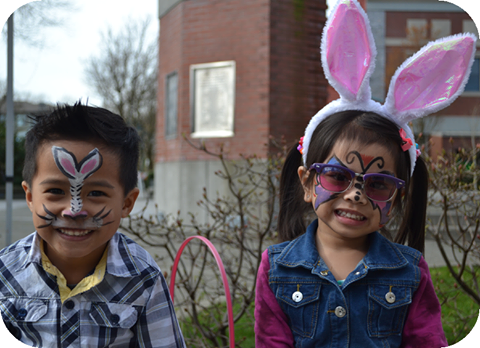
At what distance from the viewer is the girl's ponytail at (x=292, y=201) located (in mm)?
2254

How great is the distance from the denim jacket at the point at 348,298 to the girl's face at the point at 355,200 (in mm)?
159

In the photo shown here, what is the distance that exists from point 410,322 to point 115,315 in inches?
44.8

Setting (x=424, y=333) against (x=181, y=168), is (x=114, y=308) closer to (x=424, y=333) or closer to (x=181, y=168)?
(x=424, y=333)

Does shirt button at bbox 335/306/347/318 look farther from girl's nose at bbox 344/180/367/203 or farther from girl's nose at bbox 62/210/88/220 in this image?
girl's nose at bbox 62/210/88/220

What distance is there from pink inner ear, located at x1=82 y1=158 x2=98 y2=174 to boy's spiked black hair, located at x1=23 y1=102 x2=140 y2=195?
0.08 metres

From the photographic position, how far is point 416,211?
220 centimetres

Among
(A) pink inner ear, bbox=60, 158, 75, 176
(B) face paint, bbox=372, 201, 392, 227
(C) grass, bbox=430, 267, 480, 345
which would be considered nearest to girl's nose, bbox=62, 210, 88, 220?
(A) pink inner ear, bbox=60, 158, 75, 176

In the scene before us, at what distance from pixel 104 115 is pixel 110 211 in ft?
1.20

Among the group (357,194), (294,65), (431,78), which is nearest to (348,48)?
(431,78)

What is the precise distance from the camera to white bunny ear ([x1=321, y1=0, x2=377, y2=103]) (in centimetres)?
186

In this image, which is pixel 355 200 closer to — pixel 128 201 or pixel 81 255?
pixel 128 201

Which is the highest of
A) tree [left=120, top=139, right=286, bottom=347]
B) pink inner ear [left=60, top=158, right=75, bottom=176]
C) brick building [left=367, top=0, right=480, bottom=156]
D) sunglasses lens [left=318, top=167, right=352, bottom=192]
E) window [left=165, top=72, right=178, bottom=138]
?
brick building [left=367, top=0, right=480, bottom=156]

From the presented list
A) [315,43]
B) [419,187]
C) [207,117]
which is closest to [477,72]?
[315,43]

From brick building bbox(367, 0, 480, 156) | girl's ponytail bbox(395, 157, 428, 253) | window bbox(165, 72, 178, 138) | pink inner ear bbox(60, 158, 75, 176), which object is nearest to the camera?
pink inner ear bbox(60, 158, 75, 176)
